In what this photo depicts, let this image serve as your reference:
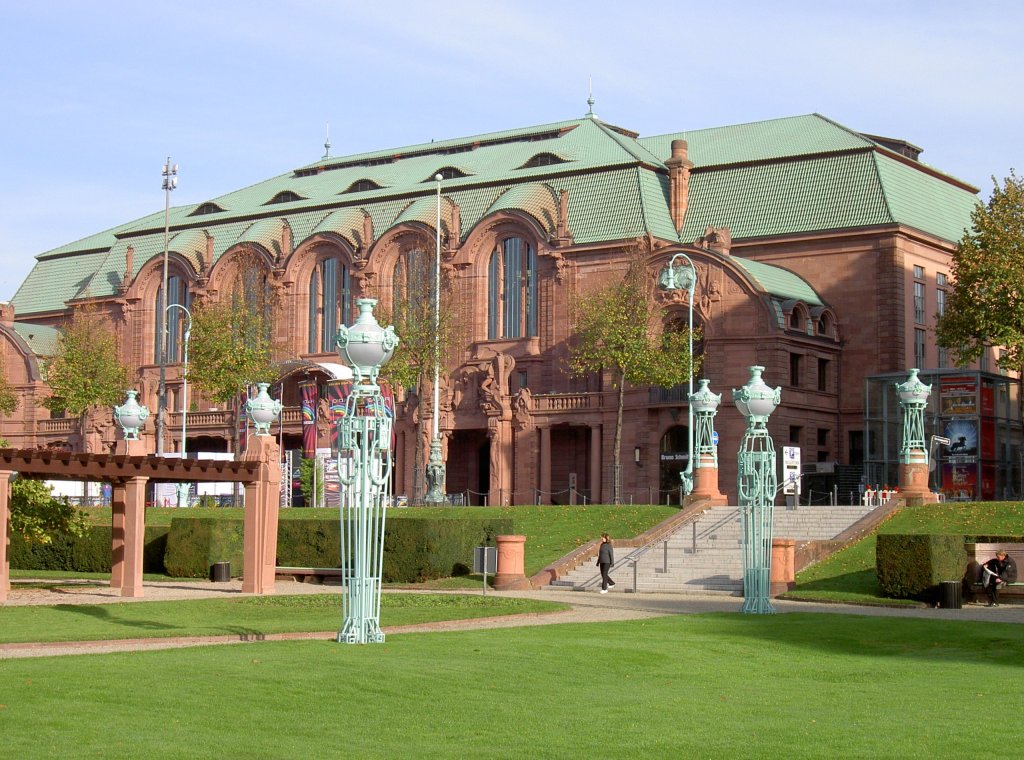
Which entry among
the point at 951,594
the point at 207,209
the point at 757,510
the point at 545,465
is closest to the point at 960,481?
the point at 545,465

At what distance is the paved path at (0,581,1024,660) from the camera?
24328mm

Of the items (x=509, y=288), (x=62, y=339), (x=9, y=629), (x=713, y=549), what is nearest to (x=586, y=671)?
(x=9, y=629)

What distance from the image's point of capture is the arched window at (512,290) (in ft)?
259

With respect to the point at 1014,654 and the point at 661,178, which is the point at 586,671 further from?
the point at 661,178

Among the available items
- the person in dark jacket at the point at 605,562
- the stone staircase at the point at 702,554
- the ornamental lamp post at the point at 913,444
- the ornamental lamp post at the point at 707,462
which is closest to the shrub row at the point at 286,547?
the stone staircase at the point at 702,554

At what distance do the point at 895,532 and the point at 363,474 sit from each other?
80.7ft

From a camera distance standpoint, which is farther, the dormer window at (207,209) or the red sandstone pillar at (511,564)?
the dormer window at (207,209)

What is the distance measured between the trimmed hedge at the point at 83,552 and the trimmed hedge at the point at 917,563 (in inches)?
913

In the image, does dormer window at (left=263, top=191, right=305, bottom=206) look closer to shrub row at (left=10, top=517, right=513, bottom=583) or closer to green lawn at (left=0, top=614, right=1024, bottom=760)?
shrub row at (left=10, top=517, right=513, bottom=583)

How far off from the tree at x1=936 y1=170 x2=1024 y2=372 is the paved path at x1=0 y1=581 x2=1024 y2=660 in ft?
81.4

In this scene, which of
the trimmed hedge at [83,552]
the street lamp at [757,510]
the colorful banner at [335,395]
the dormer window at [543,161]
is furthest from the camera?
the dormer window at [543,161]

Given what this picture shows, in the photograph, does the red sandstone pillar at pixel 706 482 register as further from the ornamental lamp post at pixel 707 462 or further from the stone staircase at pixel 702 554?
the stone staircase at pixel 702 554

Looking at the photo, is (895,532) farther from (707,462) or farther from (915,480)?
(707,462)

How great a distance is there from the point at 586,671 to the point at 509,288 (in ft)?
195
